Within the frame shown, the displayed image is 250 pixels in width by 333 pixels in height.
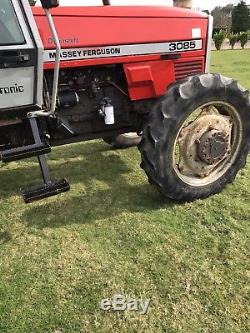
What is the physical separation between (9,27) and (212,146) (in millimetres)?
1885

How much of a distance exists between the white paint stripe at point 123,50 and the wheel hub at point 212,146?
828 mm

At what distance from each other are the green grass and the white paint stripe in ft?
4.17

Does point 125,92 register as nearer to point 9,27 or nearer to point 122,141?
point 9,27

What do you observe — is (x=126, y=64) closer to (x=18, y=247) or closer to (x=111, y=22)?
(x=111, y=22)

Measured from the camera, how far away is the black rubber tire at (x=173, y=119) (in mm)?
3160

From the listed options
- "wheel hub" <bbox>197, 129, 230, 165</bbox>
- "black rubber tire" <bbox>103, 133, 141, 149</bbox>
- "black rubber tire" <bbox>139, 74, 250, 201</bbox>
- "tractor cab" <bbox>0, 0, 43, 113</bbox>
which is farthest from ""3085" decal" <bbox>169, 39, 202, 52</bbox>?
"black rubber tire" <bbox>103, 133, 141, 149</bbox>

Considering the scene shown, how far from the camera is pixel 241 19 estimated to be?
4431cm

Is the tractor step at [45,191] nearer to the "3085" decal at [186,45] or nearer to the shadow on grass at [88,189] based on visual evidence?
the shadow on grass at [88,189]

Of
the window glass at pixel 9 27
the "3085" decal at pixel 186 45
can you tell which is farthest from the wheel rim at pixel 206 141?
the window glass at pixel 9 27

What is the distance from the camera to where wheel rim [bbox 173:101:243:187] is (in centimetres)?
343

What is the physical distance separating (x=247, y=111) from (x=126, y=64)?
1151 mm

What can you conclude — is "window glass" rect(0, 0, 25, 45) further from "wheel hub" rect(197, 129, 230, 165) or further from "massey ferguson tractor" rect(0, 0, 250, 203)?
"wheel hub" rect(197, 129, 230, 165)

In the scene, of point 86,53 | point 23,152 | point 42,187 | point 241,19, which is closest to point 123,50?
point 86,53

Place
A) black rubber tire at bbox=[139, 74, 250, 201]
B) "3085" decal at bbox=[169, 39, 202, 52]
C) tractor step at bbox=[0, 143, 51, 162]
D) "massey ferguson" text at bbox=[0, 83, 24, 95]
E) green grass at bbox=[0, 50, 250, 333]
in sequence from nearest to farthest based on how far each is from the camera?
green grass at bbox=[0, 50, 250, 333], "massey ferguson" text at bbox=[0, 83, 24, 95], tractor step at bbox=[0, 143, 51, 162], black rubber tire at bbox=[139, 74, 250, 201], "3085" decal at bbox=[169, 39, 202, 52]
